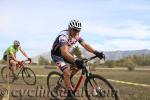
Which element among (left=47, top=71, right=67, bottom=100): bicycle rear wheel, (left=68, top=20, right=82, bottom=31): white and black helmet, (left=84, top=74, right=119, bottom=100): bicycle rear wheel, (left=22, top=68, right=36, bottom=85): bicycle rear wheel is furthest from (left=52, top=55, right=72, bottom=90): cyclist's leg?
(left=22, top=68, right=36, bottom=85): bicycle rear wheel

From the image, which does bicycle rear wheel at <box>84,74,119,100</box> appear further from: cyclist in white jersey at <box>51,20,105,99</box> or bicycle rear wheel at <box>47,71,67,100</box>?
bicycle rear wheel at <box>47,71,67,100</box>

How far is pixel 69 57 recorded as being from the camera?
10383 millimetres

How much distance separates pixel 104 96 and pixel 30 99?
308 centimetres

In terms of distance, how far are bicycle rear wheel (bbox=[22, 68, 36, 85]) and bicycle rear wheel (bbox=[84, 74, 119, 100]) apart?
7.92m

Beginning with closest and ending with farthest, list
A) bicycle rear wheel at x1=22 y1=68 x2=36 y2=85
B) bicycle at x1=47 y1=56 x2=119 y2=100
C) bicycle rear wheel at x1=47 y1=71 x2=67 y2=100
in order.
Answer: bicycle at x1=47 y1=56 x2=119 y2=100 → bicycle rear wheel at x1=47 y1=71 x2=67 y2=100 → bicycle rear wheel at x1=22 y1=68 x2=36 y2=85

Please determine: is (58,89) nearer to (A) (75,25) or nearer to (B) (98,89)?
(B) (98,89)

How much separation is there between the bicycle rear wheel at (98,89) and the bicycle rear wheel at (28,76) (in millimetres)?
7918

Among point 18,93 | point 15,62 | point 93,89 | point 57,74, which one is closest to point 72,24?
point 93,89

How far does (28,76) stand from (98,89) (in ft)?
29.1

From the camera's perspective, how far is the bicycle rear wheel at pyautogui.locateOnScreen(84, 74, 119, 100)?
9.66 meters

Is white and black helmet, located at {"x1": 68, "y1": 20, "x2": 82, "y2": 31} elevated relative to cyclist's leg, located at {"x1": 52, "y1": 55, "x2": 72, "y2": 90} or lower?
elevated

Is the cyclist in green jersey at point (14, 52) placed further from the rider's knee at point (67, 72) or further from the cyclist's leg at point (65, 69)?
the rider's knee at point (67, 72)

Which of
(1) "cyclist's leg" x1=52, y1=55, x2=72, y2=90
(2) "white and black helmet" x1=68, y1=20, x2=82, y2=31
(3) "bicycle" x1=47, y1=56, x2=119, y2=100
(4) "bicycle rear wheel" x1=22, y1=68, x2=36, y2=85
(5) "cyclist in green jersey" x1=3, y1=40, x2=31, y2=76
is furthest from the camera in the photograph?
(4) "bicycle rear wheel" x1=22, y1=68, x2=36, y2=85

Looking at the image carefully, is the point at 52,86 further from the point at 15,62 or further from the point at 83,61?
the point at 15,62
